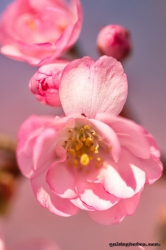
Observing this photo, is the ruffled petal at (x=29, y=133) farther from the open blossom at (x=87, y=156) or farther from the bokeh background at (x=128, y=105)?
the bokeh background at (x=128, y=105)

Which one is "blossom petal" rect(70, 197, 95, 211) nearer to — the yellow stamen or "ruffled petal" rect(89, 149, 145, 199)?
"ruffled petal" rect(89, 149, 145, 199)

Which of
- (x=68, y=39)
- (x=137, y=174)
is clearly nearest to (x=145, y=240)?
(x=137, y=174)

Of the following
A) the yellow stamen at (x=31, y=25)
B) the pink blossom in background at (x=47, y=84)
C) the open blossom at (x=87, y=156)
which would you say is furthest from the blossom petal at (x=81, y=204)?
the yellow stamen at (x=31, y=25)

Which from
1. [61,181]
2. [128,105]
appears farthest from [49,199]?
[128,105]

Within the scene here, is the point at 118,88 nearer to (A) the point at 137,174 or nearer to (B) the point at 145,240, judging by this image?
(A) the point at 137,174

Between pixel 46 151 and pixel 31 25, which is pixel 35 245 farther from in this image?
pixel 31 25
